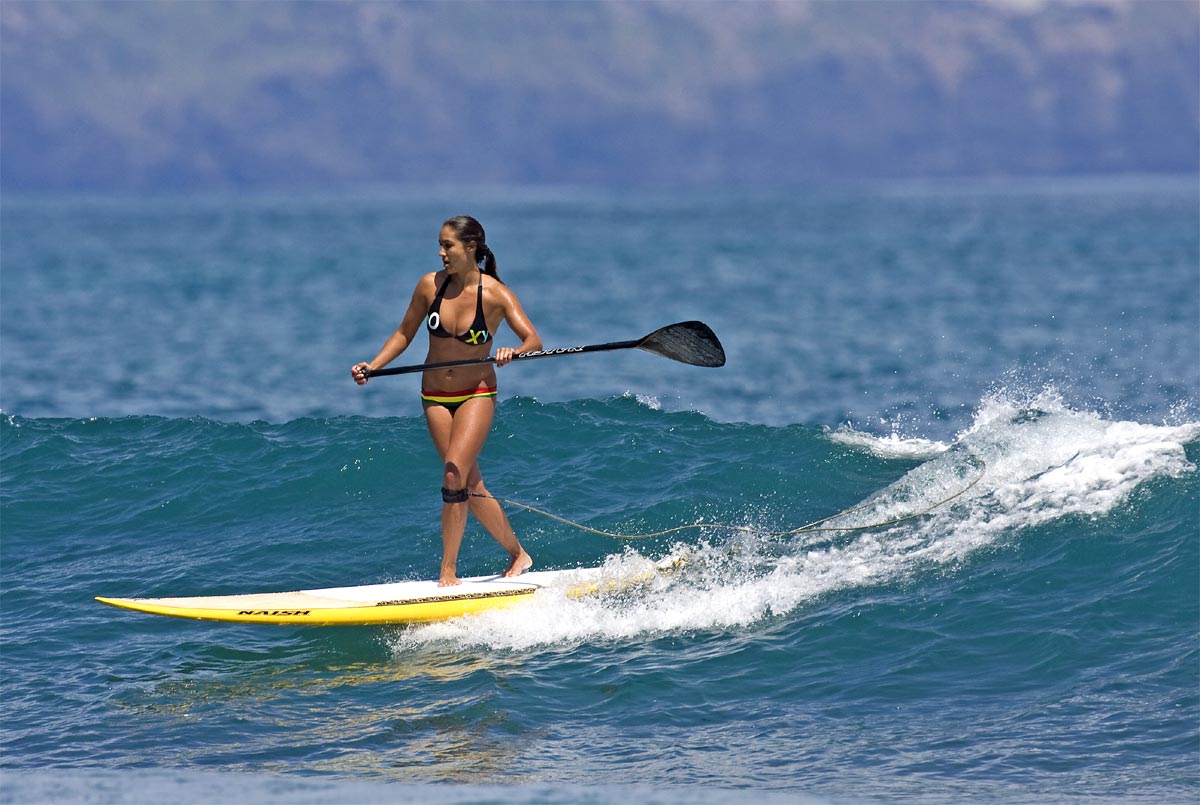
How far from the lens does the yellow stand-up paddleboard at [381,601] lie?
9625 millimetres

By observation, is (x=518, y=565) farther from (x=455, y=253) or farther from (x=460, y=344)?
(x=455, y=253)

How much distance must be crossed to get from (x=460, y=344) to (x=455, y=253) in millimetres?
644

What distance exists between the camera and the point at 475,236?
946 centimetres

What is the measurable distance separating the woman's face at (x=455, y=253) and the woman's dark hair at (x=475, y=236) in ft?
0.10

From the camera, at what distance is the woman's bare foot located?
34.1ft

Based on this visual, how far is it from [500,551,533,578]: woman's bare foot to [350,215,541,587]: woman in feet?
2.13

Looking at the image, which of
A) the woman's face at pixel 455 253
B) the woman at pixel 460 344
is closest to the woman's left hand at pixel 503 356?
the woman at pixel 460 344

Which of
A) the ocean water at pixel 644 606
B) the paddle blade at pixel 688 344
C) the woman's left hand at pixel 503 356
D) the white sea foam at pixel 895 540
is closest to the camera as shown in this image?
the ocean water at pixel 644 606

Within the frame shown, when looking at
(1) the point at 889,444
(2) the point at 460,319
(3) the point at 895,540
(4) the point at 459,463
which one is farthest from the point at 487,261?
(1) the point at 889,444

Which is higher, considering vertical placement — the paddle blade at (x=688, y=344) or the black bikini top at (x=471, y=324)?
the black bikini top at (x=471, y=324)

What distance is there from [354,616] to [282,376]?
52.5 feet

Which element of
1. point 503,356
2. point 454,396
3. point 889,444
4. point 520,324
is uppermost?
point 520,324

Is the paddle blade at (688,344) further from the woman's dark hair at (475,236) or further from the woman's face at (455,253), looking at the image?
the woman's face at (455,253)

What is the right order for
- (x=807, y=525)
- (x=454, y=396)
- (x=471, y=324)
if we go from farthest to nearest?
(x=807, y=525), (x=454, y=396), (x=471, y=324)
